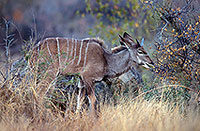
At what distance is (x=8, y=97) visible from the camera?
3836 millimetres

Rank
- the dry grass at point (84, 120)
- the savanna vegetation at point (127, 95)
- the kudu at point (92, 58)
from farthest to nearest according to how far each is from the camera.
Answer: the kudu at point (92, 58) < the savanna vegetation at point (127, 95) < the dry grass at point (84, 120)

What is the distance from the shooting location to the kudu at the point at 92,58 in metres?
4.98

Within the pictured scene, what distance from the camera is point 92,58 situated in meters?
5.12

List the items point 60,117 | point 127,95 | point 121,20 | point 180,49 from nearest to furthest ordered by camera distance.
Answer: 1. point 60,117
2. point 180,49
3. point 127,95
4. point 121,20

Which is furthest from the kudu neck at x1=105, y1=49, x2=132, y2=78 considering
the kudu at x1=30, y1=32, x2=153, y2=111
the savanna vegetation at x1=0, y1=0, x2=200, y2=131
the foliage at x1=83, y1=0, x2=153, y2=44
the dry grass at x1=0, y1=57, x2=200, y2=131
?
the foliage at x1=83, y1=0, x2=153, y2=44

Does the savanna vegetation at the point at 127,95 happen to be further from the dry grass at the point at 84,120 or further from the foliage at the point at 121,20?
the foliage at the point at 121,20

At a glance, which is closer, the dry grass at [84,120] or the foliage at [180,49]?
the dry grass at [84,120]

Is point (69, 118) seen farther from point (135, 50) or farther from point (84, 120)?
point (135, 50)

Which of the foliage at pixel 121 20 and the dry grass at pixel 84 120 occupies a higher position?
the foliage at pixel 121 20

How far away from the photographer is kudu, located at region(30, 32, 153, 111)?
4.98 m

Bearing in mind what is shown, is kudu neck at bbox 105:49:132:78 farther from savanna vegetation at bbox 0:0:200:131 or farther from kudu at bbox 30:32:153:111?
savanna vegetation at bbox 0:0:200:131

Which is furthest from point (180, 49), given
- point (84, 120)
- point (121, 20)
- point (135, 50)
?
point (121, 20)

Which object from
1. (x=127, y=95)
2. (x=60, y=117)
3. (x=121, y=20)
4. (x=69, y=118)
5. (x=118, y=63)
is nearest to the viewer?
(x=60, y=117)

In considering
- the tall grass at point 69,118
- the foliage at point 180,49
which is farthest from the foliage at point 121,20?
the tall grass at point 69,118
